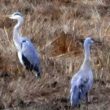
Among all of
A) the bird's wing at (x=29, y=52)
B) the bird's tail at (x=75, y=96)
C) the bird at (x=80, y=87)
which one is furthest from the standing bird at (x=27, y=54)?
the bird's tail at (x=75, y=96)

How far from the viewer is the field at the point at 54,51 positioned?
31.3 feet

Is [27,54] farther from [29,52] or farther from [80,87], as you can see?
[80,87]

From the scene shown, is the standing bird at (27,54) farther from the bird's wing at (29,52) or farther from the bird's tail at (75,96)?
the bird's tail at (75,96)

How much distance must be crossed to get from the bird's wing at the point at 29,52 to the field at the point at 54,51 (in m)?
0.16

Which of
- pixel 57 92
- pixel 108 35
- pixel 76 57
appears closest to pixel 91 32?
pixel 108 35

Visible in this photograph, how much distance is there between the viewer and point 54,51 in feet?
→ 38.5

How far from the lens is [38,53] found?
1117cm

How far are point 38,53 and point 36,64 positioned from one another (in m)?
0.50

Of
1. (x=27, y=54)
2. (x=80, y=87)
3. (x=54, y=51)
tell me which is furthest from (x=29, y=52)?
(x=80, y=87)

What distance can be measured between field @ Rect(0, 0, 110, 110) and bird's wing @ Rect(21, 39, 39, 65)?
16 centimetres

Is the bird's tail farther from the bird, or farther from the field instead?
the field

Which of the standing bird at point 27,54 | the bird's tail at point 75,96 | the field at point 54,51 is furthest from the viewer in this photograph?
the standing bird at point 27,54

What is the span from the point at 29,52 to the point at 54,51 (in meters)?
0.87

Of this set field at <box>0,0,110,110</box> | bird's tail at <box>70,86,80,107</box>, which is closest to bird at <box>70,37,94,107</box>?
bird's tail at <box>70,86,80,107</box>
